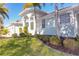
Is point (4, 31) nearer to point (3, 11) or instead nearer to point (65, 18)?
point (3, 11)

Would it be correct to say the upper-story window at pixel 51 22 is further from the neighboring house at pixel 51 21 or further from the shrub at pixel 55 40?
the shrub at pixel 55 40

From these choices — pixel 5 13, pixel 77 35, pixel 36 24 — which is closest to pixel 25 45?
pixel 36 24

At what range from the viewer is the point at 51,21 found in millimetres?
4211

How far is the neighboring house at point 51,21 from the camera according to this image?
4.11m

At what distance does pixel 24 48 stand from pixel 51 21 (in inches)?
28.9

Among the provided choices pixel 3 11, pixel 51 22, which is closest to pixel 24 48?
pixel 51 22

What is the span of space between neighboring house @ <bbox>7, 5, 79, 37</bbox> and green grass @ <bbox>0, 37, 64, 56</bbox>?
0.70 ft

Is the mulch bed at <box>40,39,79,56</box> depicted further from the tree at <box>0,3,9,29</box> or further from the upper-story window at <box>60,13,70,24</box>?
the tree at <box>0,3,9,29</box>

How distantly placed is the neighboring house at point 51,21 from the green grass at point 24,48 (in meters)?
0.21

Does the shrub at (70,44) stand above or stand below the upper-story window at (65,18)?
below

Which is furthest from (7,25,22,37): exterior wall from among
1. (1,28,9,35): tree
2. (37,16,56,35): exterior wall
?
(37,16,56,35): exterior wall

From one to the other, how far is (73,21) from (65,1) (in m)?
0.41

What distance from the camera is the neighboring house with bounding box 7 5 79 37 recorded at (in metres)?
4.11

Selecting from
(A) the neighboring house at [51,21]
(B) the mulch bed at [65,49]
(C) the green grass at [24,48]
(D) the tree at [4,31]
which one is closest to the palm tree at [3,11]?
(D) the tree at [4,31]
